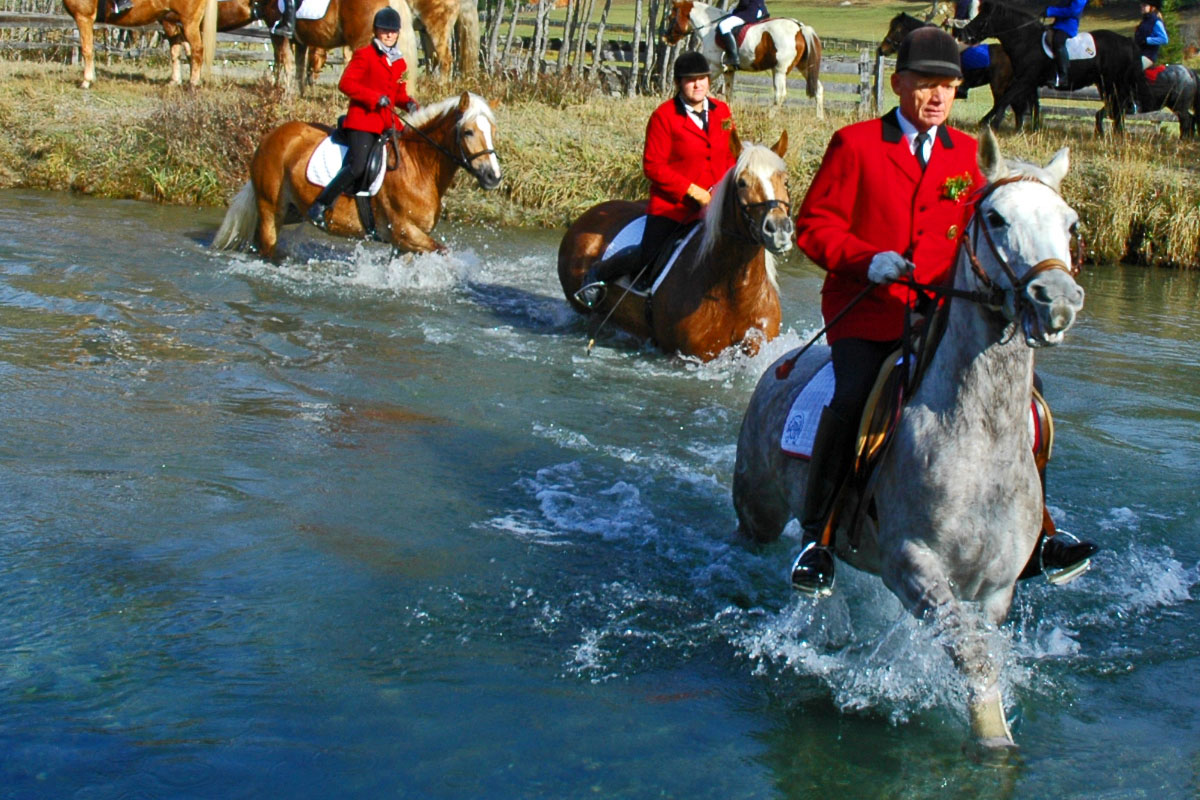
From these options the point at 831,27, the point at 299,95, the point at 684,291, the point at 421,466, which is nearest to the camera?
the point at 421,466

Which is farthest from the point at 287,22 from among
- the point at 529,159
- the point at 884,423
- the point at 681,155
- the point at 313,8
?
the point at 884,423

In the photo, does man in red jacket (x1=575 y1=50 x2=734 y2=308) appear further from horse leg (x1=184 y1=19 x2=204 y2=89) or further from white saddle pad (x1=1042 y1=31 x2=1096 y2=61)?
horse leg (x1=184 y1=19 x2=204 y2=89)

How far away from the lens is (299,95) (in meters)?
19.9

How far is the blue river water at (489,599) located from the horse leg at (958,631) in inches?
4.0

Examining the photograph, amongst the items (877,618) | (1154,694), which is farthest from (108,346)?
(1154,694)

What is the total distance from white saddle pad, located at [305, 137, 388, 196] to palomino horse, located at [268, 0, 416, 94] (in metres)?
7.60

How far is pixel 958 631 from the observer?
4051 mm

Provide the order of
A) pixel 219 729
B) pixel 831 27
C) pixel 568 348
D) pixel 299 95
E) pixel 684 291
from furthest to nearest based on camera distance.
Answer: pixel 831 27, pixel 299 95, pixel 568 348, pixel 684 291, pixel 219 729

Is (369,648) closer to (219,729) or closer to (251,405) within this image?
(219,729)

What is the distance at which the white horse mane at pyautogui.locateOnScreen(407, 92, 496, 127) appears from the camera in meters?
11.4

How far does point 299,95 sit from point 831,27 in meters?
38.8

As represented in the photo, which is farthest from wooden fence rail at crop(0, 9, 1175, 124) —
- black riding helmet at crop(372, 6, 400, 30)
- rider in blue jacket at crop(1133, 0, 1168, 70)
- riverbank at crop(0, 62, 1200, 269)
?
black riding helmet at crop(372, 6, 400, 30)

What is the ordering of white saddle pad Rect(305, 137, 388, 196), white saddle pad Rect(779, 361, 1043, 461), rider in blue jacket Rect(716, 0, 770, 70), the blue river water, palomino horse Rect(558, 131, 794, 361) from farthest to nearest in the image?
1. rider in blue jacket Rect(716, 0, 770, 70)
2. white saddle pad Rect(305, 137, 388, 196)
3. palomino horse Rect(558, 131, 794, 361)
4. white saddle pad Rect(779, 361, 1043, 461)
5. the blue river water

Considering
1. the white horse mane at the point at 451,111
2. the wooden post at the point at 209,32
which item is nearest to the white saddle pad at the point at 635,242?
the white horse mane at the point at 451,111
